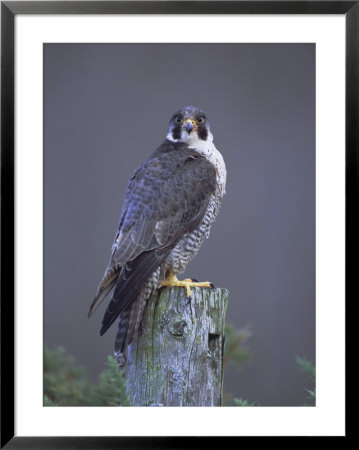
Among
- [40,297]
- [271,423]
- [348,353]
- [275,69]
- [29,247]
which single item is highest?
[275,69]

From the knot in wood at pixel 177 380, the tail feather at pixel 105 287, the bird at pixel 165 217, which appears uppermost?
the bird at pixel 165 217

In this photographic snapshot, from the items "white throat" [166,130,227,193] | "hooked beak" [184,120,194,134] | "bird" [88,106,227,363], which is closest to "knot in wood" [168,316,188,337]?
"bird" [88,106,227,363]

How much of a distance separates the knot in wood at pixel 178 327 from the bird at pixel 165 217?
5.0 inches

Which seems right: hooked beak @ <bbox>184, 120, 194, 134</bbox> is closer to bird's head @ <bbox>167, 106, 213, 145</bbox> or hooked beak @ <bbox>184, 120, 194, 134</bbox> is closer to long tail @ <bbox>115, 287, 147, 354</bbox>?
bird's head @ <bbox>167, 106, 213, 145</bbox>

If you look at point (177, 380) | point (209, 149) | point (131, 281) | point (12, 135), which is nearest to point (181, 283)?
point (131, 281)

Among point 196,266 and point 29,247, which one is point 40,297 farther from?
point 196,266

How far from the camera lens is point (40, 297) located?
7.75 feet

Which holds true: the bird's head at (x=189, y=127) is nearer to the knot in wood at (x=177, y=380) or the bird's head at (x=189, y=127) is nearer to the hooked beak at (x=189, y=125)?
the hooked beak at (x=189, y=125)

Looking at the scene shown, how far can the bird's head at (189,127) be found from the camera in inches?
107

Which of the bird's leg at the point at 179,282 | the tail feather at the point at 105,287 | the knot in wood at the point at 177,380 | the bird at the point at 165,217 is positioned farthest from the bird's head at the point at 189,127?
the knot in wood at the point at 177,380

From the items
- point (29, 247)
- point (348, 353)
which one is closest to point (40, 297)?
point (29, 247)

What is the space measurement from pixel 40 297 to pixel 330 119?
145 centimetres

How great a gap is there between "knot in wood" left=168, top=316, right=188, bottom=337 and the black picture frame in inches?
16.9

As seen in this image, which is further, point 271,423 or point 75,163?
point 75,163
